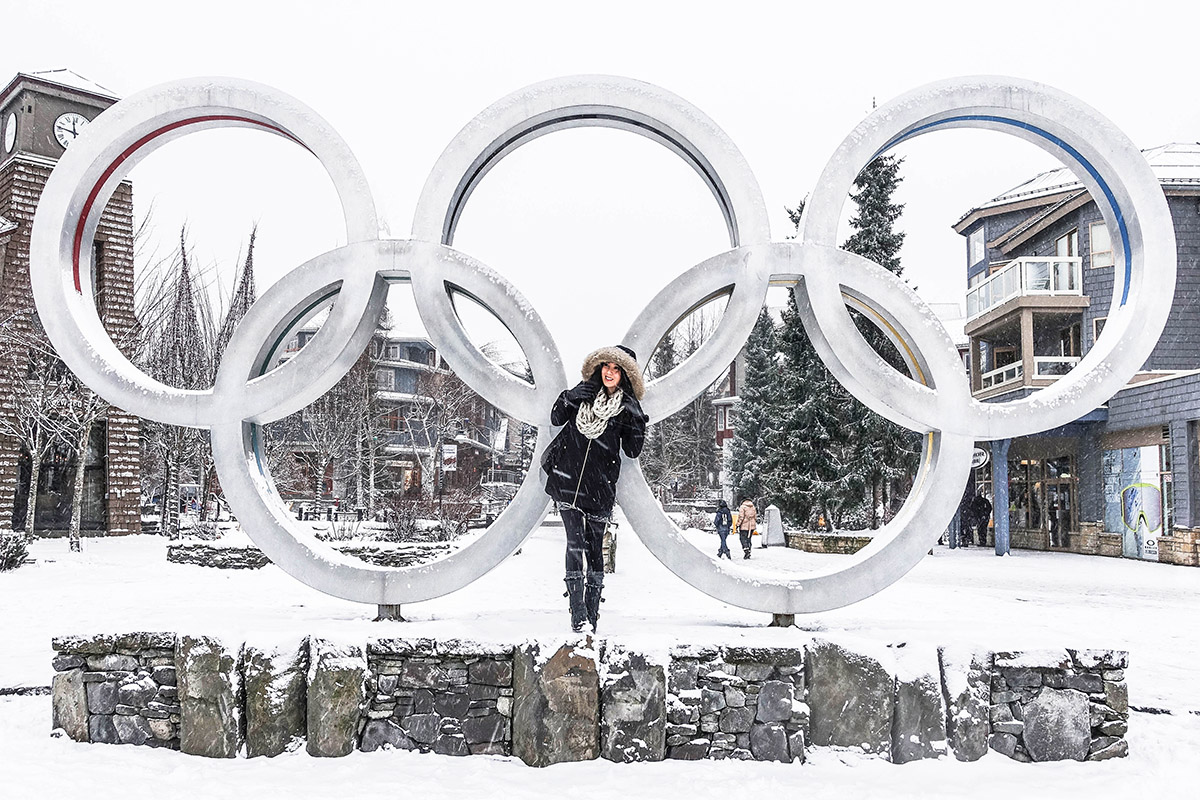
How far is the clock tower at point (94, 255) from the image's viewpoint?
20.3 metres

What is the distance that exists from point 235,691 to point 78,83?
69.5 feet

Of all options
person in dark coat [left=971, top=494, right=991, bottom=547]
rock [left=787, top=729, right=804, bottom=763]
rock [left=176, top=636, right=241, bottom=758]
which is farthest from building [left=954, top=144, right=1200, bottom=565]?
rock [left=176, top=636, right=241, bottom=758]

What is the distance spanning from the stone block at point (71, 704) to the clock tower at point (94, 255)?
16717mm

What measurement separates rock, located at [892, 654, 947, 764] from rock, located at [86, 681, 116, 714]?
4.80 metres

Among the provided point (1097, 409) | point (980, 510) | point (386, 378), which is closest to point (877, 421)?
point (980, 510)

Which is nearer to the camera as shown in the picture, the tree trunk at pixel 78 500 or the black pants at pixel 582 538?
the black pants at pixel 582 538

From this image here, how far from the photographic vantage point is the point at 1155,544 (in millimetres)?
18922

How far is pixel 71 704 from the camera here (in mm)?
5391

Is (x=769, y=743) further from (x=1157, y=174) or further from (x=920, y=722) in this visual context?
(x=1157, y=174)

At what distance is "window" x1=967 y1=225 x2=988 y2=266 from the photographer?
2859 cm

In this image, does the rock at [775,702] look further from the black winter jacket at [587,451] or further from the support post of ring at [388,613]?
the support post of ring at [388,613]

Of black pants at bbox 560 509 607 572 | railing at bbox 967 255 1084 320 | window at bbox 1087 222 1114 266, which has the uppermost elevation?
window at bbox 1087 222 1114 266

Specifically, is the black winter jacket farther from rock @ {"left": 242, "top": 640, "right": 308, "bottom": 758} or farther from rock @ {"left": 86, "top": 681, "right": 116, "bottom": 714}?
rock @ {"left": 86, "top": 681, "right": 116, "bottom": 714}

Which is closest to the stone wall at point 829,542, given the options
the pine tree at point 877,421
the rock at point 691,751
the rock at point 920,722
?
the pine tree at point 877,421
